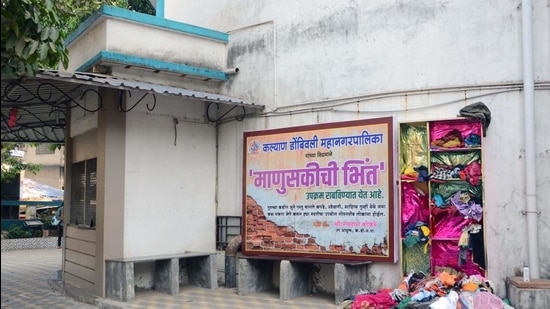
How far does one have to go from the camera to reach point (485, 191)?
7.10 metres

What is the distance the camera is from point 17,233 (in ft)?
60.3

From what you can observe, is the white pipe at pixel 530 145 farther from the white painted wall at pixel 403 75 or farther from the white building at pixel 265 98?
the white painted wall at pixel 403 75

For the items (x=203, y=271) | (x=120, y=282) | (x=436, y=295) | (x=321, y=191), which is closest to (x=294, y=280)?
(x=321, y=191)

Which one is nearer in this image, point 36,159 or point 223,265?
point 223,265

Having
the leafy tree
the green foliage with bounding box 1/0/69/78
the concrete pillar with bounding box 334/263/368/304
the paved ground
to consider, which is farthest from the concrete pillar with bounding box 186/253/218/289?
the green foliage with bounding box 1/0/69/78

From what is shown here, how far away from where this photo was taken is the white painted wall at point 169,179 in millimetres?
8836

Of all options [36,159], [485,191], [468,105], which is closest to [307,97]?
[468,105]

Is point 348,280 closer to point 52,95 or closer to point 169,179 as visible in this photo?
point 169,179

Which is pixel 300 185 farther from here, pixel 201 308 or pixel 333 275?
pixel 201 308

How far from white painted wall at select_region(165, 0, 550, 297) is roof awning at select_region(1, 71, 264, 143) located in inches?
37.6

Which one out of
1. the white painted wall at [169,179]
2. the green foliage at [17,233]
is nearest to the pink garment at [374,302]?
the white painted wall at [169,179]

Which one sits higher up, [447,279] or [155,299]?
[447,279]

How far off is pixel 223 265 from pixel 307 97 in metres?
3.43

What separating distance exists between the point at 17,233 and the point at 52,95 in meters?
11.0
